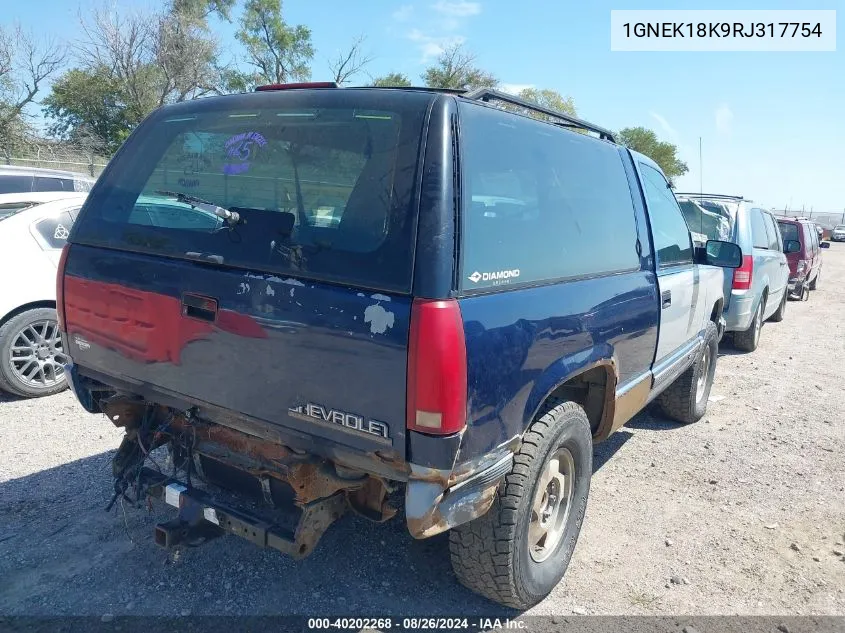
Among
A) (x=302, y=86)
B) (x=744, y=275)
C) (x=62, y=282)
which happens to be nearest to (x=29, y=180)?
(x=62, y=282)

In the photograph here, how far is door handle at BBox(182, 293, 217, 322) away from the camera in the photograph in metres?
2.40

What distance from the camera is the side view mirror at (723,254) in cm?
462

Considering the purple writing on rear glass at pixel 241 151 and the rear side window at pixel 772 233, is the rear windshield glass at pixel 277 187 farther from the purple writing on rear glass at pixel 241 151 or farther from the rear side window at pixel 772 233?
the rear side window at pixel 772 233

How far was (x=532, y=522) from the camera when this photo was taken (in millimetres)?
2914

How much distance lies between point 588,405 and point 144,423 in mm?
2200

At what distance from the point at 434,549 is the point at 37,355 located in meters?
3.82

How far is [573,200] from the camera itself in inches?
121

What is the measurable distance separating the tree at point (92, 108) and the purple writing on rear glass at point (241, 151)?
34563 mm

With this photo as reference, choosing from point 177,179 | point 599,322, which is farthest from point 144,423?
point 599,322

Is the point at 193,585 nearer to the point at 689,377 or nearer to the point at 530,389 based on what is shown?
the point at 530,389

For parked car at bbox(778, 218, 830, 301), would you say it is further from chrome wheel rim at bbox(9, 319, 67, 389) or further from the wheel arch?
chrome wheel rim at bbox(9, 319, 67, 389)

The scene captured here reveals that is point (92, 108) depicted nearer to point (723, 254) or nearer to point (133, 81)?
point (133, 81)

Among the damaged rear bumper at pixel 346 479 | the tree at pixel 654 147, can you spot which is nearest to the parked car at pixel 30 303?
the damaged rear bumper at pixel 346 479

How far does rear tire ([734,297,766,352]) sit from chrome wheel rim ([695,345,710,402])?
303 centimetres
